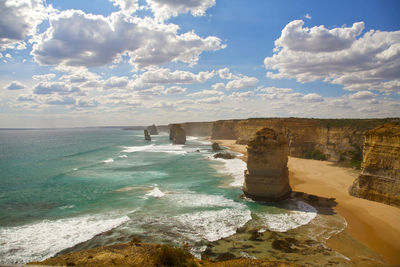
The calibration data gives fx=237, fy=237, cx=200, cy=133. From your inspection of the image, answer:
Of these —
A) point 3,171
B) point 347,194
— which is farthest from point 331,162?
point 3,171

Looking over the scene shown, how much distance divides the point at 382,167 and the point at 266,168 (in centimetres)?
836

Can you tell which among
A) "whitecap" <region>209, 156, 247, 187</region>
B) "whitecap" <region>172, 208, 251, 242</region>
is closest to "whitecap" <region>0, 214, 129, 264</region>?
"whitecap" <region>172, 208, 251, 242</region>

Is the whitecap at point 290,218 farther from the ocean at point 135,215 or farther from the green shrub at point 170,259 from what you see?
the green shrub at point 170,259

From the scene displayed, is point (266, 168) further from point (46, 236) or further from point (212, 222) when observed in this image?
point (46, 236)

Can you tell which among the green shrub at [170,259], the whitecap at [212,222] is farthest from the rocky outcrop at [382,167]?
the green shrub at [170,259]

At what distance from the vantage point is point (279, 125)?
48.7 meters

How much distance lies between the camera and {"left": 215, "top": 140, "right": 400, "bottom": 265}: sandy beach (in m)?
11.8

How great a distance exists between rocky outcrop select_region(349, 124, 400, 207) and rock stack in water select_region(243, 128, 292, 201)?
6.14m

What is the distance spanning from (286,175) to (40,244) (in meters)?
17.7

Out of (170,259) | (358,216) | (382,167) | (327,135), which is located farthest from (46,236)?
(327,135)

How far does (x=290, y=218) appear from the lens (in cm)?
1551

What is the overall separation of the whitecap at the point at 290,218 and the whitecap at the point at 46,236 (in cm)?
931

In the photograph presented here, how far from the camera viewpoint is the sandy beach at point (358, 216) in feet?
38.8

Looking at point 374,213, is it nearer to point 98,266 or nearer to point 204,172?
point 98,266
